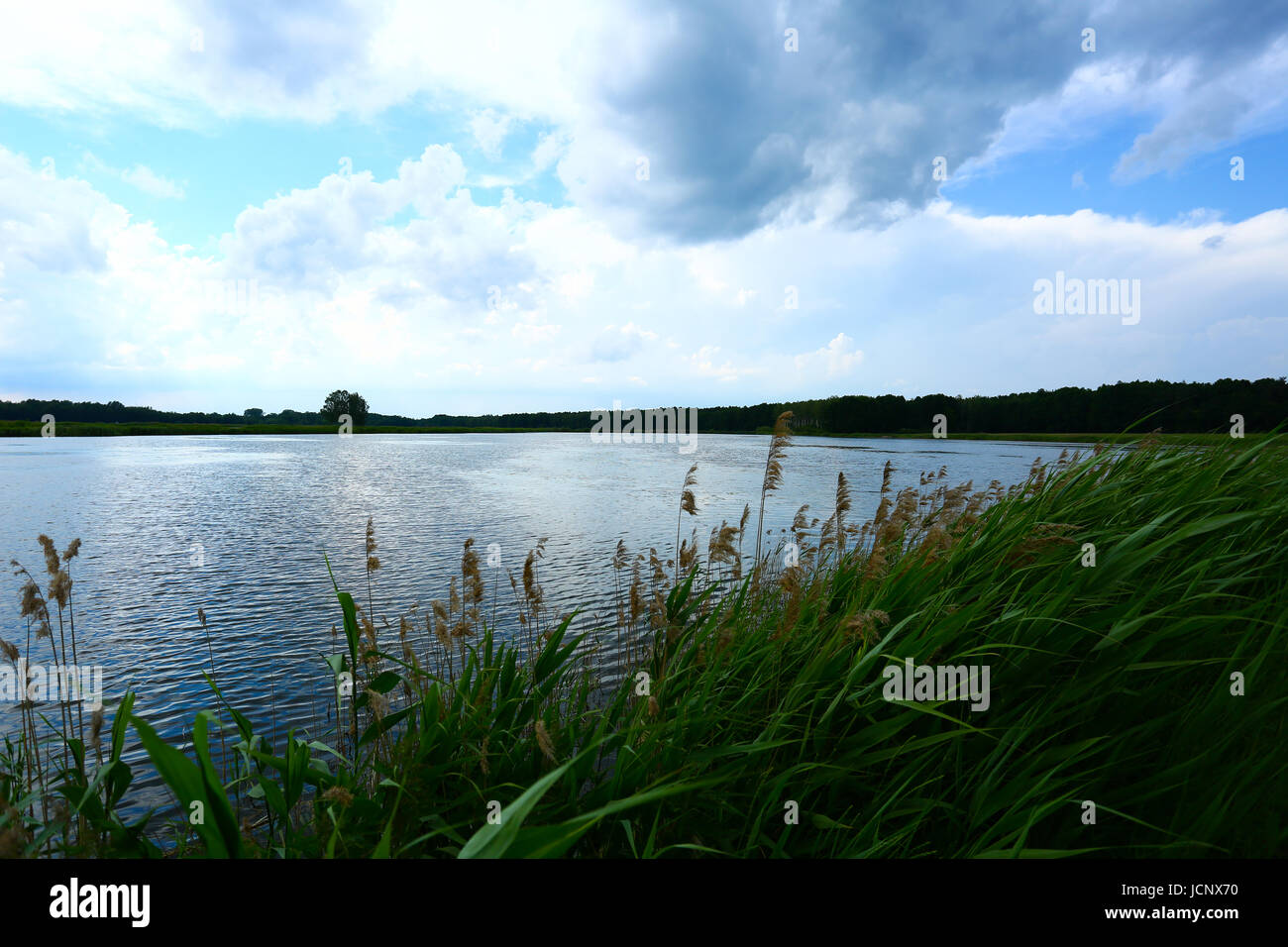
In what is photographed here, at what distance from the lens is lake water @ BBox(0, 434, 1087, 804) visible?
11203 mm

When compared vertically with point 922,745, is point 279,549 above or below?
below

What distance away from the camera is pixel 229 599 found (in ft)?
51.1

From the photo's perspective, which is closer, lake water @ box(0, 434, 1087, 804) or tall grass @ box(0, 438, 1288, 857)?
tall grass @ box(0, 438, 1288, 857)

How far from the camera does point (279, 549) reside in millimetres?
21641

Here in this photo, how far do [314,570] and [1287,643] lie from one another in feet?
66.4

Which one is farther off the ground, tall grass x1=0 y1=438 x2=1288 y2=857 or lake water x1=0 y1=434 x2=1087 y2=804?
tall grass x1=0 y1=438 x2=1288 y2=857

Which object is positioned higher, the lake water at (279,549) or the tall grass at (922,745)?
the tall grass at (922,745)

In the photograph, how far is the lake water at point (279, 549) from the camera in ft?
36.8

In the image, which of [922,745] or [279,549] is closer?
[922,745]

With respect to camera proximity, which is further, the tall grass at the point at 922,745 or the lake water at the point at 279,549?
the lake water at the point at 279,549
